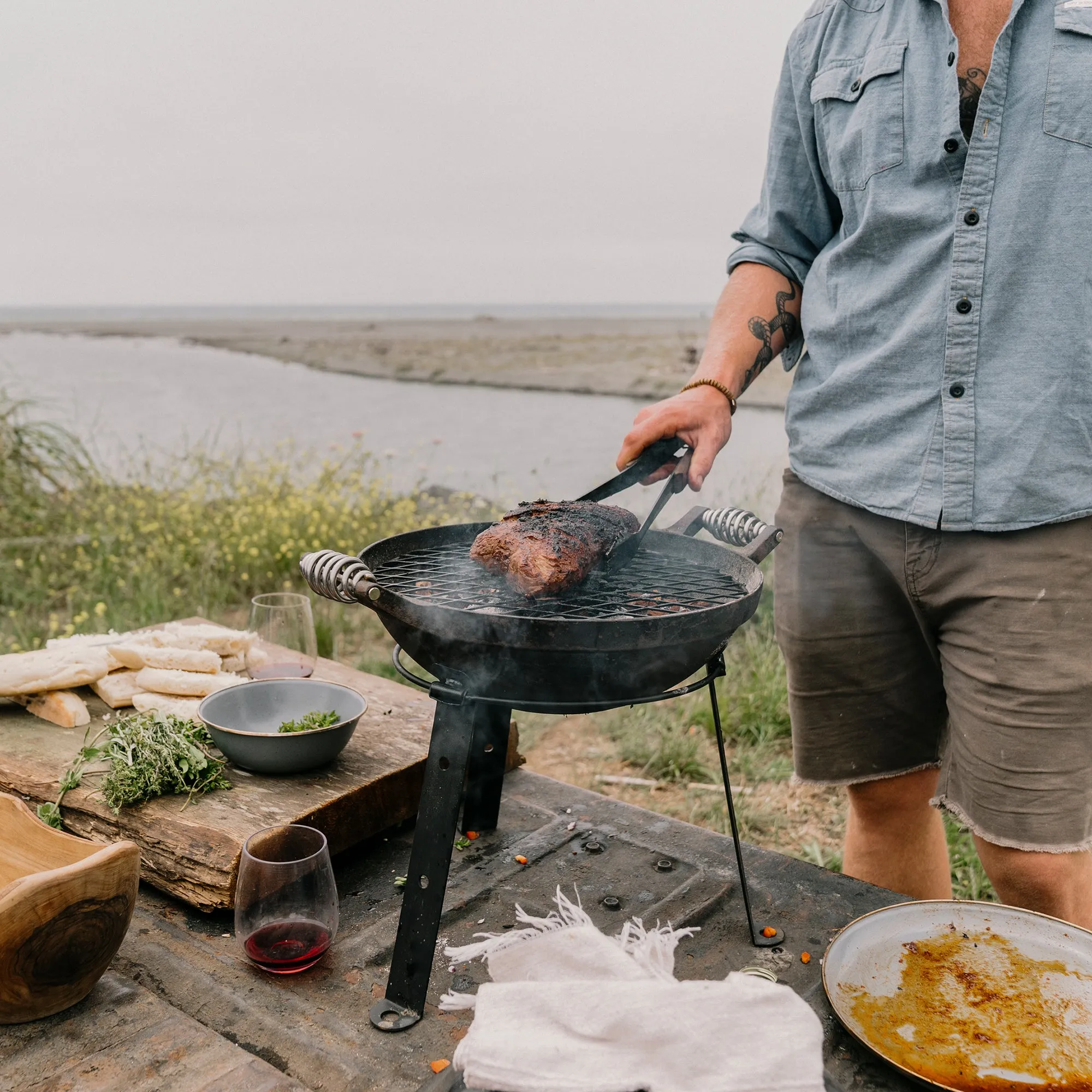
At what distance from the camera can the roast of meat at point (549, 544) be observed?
208 centimetres

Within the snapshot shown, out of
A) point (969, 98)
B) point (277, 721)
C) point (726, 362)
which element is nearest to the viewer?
point (969, 98)

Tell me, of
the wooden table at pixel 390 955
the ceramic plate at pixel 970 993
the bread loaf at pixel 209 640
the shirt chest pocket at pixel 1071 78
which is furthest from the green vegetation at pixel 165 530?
the shirt chest pocket at pixel 1071 78

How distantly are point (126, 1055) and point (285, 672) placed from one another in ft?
4.95

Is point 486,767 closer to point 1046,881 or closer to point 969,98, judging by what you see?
point 1046,881

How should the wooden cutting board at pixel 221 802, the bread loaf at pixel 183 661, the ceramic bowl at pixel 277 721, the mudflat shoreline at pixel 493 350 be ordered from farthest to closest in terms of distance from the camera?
the mudflat shoreline at pixel 493 350, the bread loaf at pixel 183 661, the ceramic bowl at pixel 277 721, the wooden cutting board at pixel 221 802

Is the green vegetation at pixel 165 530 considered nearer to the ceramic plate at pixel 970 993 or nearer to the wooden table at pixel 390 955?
the wooden table at pixel 390 955

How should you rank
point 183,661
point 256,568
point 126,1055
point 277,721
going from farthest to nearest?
1. point 256,568
2. point 183,661
3. point 277,721
4. point 126,1055

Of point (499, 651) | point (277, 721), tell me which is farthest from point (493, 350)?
point (499, 651)

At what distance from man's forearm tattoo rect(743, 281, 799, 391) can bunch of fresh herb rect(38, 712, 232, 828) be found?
199 centimetres

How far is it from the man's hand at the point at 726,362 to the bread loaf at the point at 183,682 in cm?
172

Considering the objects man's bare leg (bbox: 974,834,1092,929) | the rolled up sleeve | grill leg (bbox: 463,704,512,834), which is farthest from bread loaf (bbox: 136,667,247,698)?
man's bare leg (bbox: 974,834,1092,929)

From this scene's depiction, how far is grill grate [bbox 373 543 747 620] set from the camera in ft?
6.70

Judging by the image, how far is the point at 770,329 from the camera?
2.78m

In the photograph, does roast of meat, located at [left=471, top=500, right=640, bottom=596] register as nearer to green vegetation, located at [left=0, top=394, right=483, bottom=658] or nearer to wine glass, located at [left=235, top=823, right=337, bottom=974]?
wine glass, located at [left=235, top=823, right=337, bottom=974]
